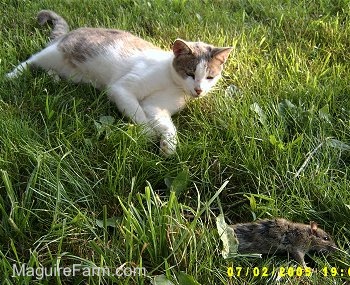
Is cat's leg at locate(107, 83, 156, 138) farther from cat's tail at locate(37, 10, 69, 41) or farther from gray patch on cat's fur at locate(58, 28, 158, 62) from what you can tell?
cat's tail at locate(37, 10, 69, 41)

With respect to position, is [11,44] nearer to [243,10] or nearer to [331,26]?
[243,10]

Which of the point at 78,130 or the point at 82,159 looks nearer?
the point at 82,159

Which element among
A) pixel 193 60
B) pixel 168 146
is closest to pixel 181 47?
pixel 193 60

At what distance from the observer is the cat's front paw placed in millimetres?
1937

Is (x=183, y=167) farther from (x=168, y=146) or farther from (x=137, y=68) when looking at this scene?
(x=137, y=68)

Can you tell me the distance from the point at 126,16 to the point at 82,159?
5.80 ft

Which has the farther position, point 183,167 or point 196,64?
point 196,64

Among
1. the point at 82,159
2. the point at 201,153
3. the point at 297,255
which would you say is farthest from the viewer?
the point at 201,153

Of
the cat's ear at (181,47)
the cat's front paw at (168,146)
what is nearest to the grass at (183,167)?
the cat's front paw at (168,146)

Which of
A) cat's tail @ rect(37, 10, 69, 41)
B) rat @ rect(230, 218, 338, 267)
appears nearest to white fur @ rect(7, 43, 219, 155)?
cat's tail @ rect(37, 10, 69, 41)

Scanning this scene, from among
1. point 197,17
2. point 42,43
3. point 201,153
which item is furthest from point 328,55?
point 42,43

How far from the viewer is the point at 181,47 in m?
2.36

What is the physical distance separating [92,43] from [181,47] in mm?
561

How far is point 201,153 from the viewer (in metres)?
1.94
